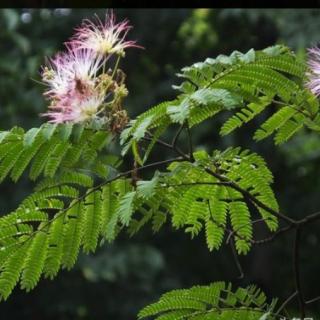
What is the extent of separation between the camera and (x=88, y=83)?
4.36ft

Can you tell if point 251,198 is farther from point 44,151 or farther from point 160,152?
point 160,152

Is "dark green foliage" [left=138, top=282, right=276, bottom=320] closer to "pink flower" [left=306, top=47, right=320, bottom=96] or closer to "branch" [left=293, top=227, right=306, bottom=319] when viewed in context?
"branch" [left=293, top=227, right=306, bottom=319]

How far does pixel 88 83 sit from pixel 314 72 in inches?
12.6

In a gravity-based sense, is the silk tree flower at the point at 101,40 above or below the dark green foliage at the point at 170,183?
above

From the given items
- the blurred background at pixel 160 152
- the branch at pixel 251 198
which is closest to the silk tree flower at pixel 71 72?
the branch at pixel 251 198

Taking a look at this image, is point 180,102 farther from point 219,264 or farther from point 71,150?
point 219,264

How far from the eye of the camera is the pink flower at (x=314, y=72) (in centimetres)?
137

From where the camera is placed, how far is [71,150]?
1.42 m

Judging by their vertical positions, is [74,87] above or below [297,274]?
above

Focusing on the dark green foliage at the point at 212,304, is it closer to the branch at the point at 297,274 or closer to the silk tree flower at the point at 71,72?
the branch at the point at 297,274

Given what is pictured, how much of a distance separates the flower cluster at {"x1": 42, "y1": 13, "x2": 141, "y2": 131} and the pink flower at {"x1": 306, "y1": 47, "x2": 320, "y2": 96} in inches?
10.4

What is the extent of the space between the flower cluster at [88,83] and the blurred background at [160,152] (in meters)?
4.73

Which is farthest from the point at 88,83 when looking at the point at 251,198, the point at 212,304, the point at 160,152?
the point at 160,152

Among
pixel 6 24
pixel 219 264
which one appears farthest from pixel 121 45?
pixel 219 264
